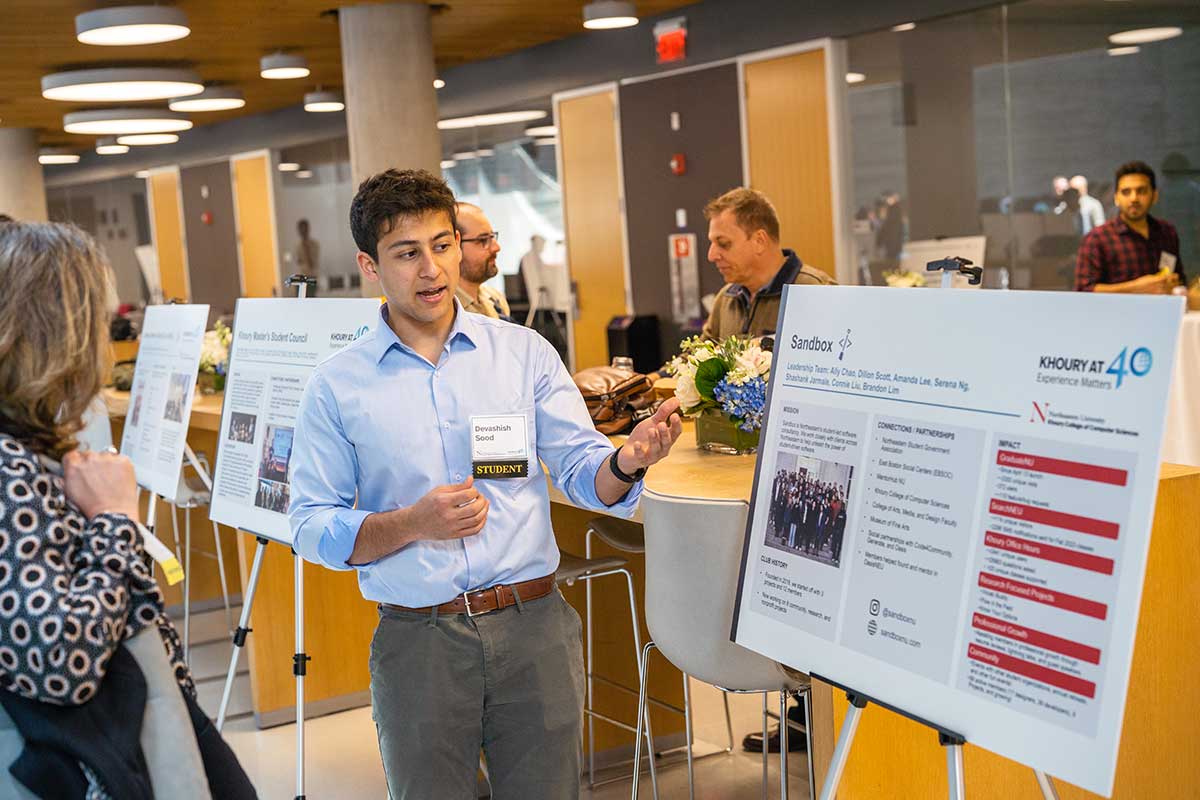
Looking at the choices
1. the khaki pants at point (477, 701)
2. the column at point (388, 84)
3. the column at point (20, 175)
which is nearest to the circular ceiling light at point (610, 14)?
the column at point (388, 84)

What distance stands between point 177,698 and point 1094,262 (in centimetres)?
659

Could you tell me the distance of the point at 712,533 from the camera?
9.45 ft

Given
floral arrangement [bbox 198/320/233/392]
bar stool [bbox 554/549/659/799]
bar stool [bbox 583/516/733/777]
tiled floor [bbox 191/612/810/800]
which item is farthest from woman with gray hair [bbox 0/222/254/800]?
floral arrangement [bbox 198/320/233/392]

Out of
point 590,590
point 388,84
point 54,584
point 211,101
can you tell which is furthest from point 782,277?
point 211,101

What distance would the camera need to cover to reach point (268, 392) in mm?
4262

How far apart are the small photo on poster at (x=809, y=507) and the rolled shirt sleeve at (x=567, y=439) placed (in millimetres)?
331

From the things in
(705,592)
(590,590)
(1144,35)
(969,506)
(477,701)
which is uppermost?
(1144,35)

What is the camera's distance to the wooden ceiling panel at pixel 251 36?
9.30 m

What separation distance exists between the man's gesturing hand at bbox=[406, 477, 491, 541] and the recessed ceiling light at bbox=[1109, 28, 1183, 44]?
6.21m

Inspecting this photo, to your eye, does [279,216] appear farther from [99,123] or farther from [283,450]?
[283,450]

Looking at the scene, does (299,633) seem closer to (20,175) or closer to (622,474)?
(622,474)

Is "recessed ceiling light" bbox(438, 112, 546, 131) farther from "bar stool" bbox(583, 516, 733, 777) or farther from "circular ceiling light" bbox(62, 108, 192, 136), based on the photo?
"bar stool" bbox(583, 516, 733, 777)

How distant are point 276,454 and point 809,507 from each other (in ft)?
7.44

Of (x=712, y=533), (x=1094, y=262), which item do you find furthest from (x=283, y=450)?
(x=1094, y=262)
